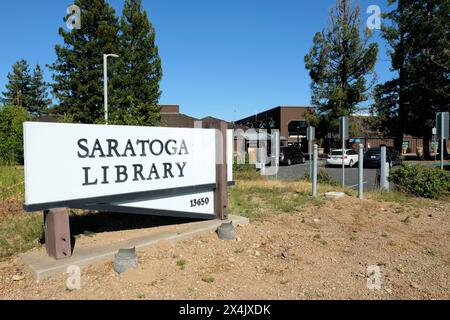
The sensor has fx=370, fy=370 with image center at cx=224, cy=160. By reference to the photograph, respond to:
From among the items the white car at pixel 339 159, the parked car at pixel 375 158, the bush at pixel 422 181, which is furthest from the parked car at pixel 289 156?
the bush at pixel 422 181

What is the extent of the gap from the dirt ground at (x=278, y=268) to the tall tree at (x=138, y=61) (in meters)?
24.0

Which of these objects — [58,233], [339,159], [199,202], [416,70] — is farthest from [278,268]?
[416,70]

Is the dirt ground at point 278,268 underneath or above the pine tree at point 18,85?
underneath

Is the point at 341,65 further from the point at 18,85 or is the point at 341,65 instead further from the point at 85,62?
the point at 18,85

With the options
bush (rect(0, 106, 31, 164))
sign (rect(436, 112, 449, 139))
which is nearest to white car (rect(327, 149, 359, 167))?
sign (rect(436, 112, 449, 139))

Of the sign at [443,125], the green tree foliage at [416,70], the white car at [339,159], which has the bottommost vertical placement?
the white car at [339,159]

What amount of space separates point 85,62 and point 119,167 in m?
25.8

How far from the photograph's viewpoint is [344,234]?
553cm

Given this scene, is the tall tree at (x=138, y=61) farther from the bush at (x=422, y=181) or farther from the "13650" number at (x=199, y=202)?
the "13650" number at (x=199, y=202)

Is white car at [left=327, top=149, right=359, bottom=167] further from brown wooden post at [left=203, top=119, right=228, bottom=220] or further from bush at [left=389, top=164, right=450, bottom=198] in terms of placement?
brown wooden post at [left=203, top=119, right=228, bottom=220]

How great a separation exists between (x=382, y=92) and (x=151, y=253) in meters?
34.1

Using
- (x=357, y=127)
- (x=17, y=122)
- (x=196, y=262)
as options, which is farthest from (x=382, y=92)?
(x=196, y=262)

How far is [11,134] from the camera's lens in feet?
69.2

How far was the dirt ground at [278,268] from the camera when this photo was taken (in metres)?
3.42
